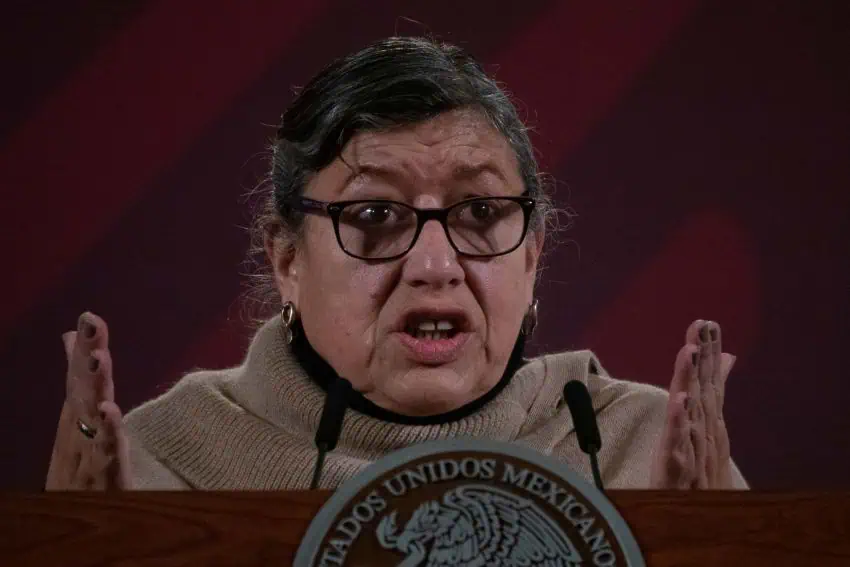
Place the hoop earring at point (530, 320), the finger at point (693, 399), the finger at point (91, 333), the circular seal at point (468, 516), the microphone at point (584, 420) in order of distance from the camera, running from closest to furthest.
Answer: the circular seal at point (468, 516)
the microphone at point (584, 420)
the finger at point (91, 333)
the finger at point (693, 399)
the hoop earring at point (530, 320)

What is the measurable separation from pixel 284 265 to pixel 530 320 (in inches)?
14.1

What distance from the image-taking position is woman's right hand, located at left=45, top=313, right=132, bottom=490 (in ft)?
3.86

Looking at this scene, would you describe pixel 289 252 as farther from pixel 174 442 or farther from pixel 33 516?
pixel 33 516

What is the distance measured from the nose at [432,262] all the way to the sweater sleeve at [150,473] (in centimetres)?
44

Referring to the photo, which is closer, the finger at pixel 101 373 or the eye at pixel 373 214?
the finger at pixel 101 373

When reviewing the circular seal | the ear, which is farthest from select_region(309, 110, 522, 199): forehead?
the circular seal

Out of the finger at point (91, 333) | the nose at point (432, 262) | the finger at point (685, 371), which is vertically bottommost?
the finger at point (91, 333)

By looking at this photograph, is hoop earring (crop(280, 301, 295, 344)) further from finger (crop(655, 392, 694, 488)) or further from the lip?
finger (crop(655, 392, 694, 488))

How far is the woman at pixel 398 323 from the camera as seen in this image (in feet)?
4.37

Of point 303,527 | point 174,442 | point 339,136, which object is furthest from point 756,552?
point 174,442

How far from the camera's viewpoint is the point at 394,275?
1363mm

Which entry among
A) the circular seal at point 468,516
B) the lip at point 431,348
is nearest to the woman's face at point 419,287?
the lip at point 431,348

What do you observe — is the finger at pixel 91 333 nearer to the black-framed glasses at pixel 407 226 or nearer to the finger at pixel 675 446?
the black-framed glasses at pixel 407 226

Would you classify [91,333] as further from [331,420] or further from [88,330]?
[331,420]
